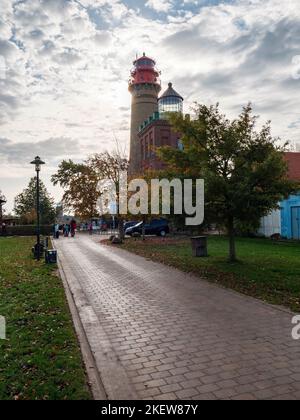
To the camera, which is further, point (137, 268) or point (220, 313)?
point (137, 268)

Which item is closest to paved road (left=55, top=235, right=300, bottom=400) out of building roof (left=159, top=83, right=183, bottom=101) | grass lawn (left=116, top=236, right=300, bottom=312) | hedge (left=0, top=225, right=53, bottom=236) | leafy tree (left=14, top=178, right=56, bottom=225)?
grass lawn (left=116, top=236, right=300, bottom=312)

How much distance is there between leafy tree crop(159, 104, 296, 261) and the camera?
12.4 meters

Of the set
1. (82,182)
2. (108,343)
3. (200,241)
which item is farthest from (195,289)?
(82,182)

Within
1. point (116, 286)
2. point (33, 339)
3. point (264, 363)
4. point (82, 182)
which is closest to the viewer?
point (264, 363)

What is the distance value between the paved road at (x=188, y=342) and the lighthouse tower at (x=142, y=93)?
44.5 metres

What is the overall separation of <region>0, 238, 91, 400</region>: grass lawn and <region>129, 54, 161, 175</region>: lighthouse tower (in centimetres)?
4459

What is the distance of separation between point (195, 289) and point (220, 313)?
240 centimetres

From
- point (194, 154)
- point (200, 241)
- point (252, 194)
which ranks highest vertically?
point (194, 154)

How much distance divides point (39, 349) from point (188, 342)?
2.34 metres

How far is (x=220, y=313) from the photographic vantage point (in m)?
7.46

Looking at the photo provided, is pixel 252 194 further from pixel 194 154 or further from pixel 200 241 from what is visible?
pixel 200 241

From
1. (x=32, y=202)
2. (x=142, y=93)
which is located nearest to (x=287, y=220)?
(x=142, y=93)

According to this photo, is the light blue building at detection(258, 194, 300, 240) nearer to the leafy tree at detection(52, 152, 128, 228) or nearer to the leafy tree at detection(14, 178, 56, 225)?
the leafy tree at detection(52, 152, 128, 228)

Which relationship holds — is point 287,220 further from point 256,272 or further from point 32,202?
point 32,202
